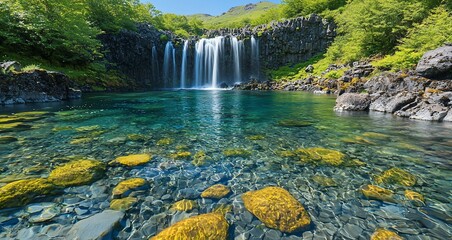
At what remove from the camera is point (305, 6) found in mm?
52500

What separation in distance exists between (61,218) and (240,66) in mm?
46944

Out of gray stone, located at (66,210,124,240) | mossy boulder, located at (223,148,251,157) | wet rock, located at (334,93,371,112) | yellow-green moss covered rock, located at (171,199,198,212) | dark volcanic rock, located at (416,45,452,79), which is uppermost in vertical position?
dark volcanic rock, located at (416,45,452,79)

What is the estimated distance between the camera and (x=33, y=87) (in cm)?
1612

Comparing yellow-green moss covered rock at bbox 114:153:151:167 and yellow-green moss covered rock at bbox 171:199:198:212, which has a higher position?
yellow-green moss covered rock at bbox 114:153:151:167

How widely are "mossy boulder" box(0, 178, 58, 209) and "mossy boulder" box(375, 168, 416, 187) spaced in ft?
21.4

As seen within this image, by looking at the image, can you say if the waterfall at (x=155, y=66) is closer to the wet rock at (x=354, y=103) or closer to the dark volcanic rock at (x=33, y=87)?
the dark volcanic rock at (x=33, y=87)

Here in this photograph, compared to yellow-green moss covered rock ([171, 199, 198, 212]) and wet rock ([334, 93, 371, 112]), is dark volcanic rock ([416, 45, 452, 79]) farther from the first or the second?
yellow-green moss covered rock ([171, 199, 198, 212])

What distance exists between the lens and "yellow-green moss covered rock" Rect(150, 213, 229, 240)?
2.88m

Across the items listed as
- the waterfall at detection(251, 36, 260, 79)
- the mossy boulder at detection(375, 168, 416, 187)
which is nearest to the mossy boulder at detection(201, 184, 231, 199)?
the mossy boulder at detection(375, 168, 416, 187)

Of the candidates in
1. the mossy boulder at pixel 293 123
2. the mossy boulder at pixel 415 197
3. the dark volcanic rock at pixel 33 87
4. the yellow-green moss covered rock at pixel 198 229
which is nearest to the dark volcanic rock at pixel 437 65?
the mossy boulder at pixel 293 123

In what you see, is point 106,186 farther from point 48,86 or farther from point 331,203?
point 48,86

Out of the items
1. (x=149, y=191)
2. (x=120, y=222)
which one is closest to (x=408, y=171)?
(x=149, y=191)

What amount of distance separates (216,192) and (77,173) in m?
3.04

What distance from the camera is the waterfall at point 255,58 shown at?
47812 millimetres
